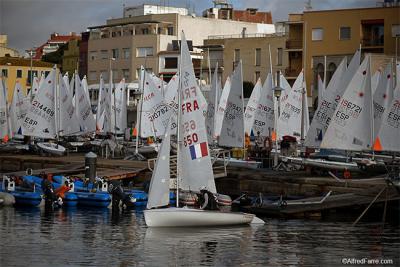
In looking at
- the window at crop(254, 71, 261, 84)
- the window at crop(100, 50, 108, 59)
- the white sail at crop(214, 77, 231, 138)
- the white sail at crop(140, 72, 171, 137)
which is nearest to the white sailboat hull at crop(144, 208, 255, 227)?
Answer: the white sail at crop(214, 77, 231, 138)

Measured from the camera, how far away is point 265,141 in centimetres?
5253

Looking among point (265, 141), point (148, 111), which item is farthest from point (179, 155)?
point (148, 111)

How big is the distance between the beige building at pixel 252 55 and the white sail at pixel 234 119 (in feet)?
146

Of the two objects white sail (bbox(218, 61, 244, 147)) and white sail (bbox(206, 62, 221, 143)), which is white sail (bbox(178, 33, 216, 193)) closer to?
white sail (bbox(218, 61, 244, 147))

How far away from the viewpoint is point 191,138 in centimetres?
3431

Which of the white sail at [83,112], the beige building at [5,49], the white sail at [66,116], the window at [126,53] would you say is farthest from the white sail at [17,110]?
the beige building at [5,49]

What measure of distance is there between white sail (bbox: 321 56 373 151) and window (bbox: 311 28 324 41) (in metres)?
41.1

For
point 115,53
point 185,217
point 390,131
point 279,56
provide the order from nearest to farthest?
1. point 185,217
2. point 390,131
3. point 279,56
4. point 115,53

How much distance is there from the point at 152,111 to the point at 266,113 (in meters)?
8.52

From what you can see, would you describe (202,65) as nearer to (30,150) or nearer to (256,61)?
(256,61)

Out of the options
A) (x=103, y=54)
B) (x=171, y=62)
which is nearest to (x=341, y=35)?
(x=171, y=62)

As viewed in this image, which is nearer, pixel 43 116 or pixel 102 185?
pixel 102 185

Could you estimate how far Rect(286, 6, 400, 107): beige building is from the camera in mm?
79188

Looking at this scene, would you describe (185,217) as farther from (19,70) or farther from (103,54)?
(19,70)
